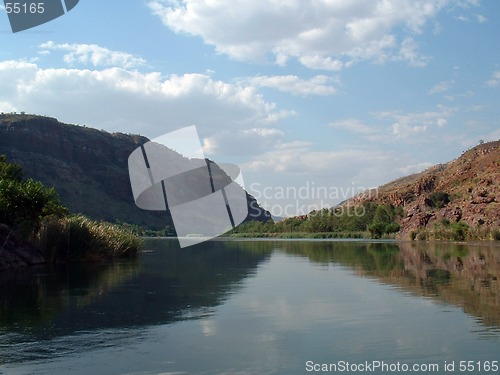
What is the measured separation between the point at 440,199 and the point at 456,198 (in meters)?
2.55

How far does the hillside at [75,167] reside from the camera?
13812cm

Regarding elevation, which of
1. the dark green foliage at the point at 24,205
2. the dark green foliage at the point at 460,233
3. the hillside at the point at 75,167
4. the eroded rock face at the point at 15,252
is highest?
the hillside at the point at 75,167

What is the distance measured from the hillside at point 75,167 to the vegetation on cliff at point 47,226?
305ft

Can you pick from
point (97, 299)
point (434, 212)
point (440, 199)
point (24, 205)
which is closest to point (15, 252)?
point (24, 205)

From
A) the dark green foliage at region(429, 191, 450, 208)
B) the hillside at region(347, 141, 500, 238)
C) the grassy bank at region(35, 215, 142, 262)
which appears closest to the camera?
the grassy bank at region(35, 215, 142, 262)

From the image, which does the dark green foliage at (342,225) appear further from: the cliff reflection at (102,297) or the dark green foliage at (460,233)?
the cliff reflection at (102,297)

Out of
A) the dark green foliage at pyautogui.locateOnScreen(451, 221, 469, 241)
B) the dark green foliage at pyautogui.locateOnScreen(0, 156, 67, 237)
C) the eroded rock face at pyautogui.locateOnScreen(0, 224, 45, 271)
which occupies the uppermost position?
the dark green foliage at pyautogui.locateOnScreen(0, 156, 67, 237)

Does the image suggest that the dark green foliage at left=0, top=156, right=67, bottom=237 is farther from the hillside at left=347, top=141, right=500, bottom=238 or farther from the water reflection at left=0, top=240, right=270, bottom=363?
the hillside at left=347, top=141, right=500, bottom=238

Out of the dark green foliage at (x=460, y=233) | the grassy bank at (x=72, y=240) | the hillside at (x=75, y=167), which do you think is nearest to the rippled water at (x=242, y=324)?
the grassy bank at (x=72, y=240)

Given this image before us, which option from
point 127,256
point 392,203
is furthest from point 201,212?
point 127,256

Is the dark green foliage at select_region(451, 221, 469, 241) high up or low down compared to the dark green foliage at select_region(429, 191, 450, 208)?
down

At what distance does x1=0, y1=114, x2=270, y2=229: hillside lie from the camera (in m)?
138

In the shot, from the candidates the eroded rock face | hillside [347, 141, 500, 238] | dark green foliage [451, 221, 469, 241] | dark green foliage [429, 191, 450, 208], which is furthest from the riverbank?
dark green foliage [429, 191, 450, 208]

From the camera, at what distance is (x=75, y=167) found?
166 metres
